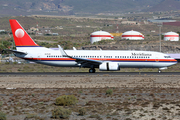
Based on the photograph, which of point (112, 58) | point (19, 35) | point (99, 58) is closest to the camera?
point (112, 58)

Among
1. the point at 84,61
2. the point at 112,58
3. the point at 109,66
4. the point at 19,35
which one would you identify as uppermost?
the point at 19,35

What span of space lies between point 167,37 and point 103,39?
87.7ft

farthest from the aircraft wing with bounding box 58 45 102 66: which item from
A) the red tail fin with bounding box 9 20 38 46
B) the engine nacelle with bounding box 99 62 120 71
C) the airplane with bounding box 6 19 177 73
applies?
the red tail fin with bounding box 9 20 38 46

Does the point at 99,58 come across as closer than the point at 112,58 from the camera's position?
No

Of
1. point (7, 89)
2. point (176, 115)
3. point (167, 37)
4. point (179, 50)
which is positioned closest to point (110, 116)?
point (176, 115)

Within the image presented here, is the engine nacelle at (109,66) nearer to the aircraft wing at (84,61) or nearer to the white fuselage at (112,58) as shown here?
the aircraft wing at (84,61)

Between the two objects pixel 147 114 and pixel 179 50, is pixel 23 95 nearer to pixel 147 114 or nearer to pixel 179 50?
pixel 147 114

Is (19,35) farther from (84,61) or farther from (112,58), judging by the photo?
(112,58)

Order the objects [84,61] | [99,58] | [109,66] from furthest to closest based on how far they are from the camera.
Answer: [99,58] < [84,61] < [109,66]

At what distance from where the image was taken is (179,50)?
88.0m

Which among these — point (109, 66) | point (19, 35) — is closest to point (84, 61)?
point (109, 66)

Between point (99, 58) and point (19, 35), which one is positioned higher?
point (19, 35)

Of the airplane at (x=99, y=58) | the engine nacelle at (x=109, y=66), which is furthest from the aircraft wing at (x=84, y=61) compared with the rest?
the engine nacelle at (x=109, y=66)

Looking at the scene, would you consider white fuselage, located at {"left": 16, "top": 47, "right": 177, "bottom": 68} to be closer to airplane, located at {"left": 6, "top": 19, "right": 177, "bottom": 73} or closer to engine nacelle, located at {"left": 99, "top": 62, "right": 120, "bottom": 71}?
airplane, located at {"left": 6, "top": 19, "right": 177, "bottom": 73}
